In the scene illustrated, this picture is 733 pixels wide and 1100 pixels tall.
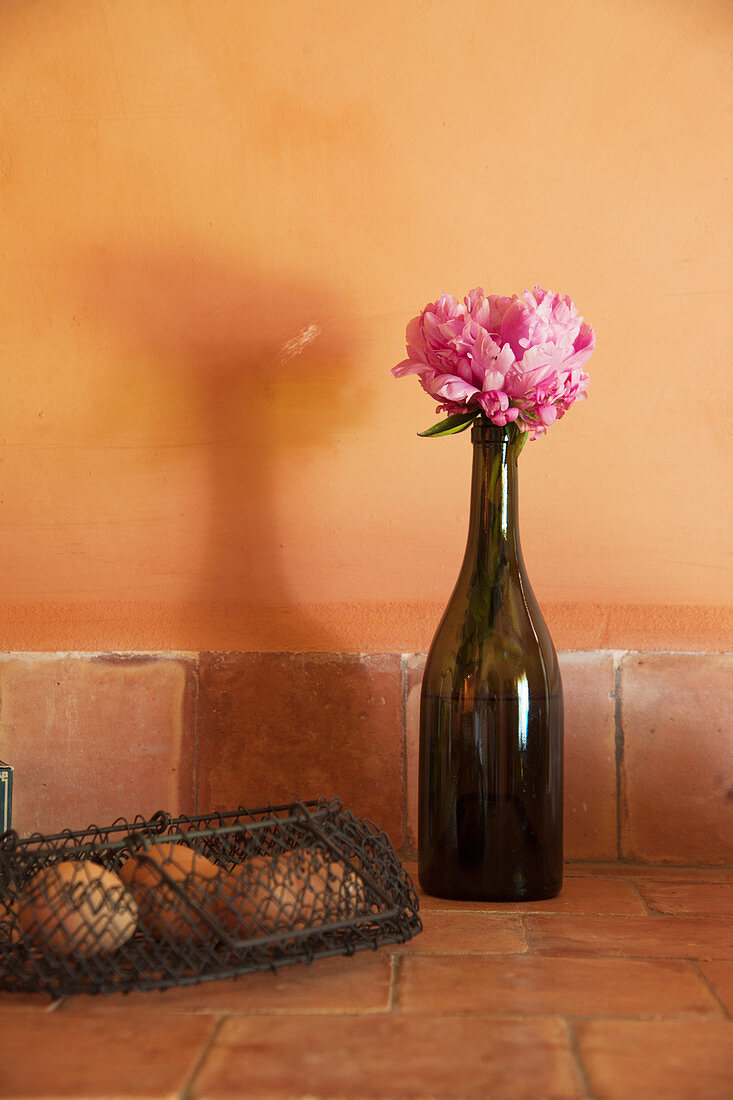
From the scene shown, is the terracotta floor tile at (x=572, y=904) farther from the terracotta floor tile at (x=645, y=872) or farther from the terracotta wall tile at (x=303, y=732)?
the terracotta wall tile at (x=303, y=732)

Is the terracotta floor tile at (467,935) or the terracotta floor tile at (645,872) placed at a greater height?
the terracotta floor tile at (467,935)

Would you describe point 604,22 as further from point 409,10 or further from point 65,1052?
point 65,1052

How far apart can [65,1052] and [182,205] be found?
989 millimetres

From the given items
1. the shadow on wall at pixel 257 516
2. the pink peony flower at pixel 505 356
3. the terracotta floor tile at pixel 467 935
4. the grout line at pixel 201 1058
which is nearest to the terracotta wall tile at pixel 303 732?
the shadow on wall at pixel 257 516

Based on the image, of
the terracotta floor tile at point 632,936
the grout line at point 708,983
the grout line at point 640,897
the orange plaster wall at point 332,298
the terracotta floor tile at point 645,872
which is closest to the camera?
the grout line at point 708,983

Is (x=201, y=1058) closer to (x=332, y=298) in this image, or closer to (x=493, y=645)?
(x=493, y=645)

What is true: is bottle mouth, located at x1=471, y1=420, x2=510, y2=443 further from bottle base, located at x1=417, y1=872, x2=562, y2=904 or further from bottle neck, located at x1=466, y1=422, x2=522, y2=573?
bottle base, located at x1=417, y1=872, x2=562, y2=904

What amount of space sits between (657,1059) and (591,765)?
56 cm

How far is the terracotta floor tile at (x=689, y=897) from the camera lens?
0.90m

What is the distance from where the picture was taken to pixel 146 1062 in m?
0.55

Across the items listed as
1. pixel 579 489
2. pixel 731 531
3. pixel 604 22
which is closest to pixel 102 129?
pixel 604 22

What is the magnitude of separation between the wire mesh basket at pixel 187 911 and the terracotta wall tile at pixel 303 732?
1.16 feet

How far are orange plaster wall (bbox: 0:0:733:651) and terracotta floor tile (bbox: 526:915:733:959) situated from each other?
36 centimetres

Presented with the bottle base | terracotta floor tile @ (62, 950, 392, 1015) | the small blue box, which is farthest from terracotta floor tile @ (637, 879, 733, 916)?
the small blue box
